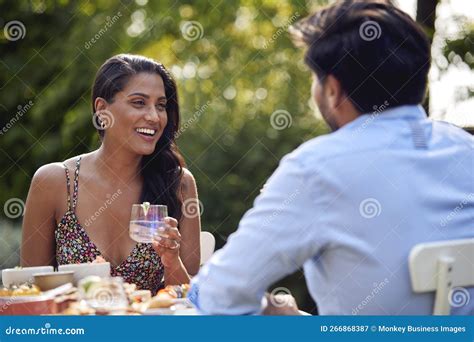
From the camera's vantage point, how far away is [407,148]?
1658 mm

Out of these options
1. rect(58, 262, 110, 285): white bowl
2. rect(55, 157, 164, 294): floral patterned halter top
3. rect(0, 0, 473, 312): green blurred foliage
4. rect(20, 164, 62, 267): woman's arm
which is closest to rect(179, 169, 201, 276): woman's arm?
rect(55, 157, 164, 294): floral patterned halter top

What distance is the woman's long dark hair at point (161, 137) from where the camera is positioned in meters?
2.73

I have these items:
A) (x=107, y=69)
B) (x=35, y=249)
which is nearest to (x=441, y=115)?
(x=107, y=69)

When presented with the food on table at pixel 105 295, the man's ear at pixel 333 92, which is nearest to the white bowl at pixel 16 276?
the food on table at pixel 105 295

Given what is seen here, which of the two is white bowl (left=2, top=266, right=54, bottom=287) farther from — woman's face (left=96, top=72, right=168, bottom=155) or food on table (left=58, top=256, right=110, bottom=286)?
woman's face (left=96, top=72, right=168, bottom=155)

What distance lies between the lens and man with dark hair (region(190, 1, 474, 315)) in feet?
5.16

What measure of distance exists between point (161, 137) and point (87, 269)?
2.77 ft

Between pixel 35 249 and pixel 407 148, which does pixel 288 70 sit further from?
pixel 407 148

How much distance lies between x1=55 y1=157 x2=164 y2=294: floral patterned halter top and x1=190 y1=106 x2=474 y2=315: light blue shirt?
1.07 m

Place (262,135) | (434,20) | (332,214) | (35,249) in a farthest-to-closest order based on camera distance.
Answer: (262,135) → (434,20) → (35,249) → (332,214)

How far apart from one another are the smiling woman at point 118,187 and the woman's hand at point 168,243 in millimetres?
106

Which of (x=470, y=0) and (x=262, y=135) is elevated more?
(x=470, y=0)

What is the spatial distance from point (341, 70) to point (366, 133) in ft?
0.47

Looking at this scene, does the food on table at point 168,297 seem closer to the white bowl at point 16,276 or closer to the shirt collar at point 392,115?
the white bowl at point 16,276
